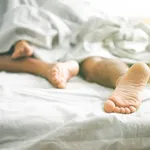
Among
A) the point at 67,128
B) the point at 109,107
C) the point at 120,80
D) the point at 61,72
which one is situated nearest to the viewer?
the point at 67,128

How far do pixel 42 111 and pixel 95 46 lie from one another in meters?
0.49

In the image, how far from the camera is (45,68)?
990mm

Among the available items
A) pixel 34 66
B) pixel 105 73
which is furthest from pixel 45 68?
pixel 105 73

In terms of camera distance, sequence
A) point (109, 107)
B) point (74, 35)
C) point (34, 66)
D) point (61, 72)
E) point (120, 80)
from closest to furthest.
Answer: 1. point (109, 107)
2. point (120, 80)
3. point (61, 72)
4. point (34, 66)
5. point (74, 35)

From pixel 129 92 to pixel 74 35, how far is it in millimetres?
485

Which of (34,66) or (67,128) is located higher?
(67,128)

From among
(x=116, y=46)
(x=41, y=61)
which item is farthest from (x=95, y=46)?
(x=41, y=61)

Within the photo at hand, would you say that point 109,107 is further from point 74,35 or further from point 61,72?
point 74,35

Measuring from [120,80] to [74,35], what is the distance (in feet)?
1.38

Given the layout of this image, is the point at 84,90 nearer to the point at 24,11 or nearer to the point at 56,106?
the point at 56,106

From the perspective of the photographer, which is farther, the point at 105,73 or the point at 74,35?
the point at 74,35

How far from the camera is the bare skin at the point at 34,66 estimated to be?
932 mm

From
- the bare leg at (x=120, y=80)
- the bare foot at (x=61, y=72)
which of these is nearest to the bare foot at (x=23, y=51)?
the bare foot at (x=61, y=72)

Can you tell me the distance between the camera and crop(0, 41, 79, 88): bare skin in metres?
0.93
